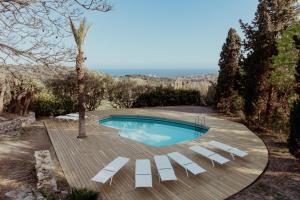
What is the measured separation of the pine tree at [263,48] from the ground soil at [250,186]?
230cm

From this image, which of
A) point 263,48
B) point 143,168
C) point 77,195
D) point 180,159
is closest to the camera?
point 77,195

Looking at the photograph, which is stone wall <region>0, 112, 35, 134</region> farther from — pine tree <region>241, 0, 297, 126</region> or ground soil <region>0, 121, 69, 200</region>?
pine tree <region>241, 0, 297, 126</region>

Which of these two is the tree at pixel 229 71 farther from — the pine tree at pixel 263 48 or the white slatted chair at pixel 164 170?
the white slatted chair at pixel 164 170

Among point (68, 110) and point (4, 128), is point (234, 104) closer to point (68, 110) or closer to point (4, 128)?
point (68, 110)

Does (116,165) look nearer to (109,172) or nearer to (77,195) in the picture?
(109,172)

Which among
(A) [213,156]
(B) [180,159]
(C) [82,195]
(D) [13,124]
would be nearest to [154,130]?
(A) [213,156]

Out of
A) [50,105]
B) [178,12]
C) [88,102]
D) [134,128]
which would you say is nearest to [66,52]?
[134,128]

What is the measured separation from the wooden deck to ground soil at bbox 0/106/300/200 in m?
0.25

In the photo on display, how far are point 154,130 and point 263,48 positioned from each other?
279 inches

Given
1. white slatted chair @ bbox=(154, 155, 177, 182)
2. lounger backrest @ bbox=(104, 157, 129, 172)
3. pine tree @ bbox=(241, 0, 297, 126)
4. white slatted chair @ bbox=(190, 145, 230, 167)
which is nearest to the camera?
white slatted chair @ bbox=(154, 155, 177, 182)

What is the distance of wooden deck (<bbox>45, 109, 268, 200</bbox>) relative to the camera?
751 cm

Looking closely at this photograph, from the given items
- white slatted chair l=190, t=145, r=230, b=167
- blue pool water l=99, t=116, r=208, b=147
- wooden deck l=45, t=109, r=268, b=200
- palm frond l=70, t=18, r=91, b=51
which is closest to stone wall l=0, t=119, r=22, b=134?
wooden deck l=45, t=109, r=268, b=200

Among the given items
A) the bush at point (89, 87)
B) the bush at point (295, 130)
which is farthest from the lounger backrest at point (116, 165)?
the bush at point (89, 87)

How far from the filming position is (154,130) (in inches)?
609
